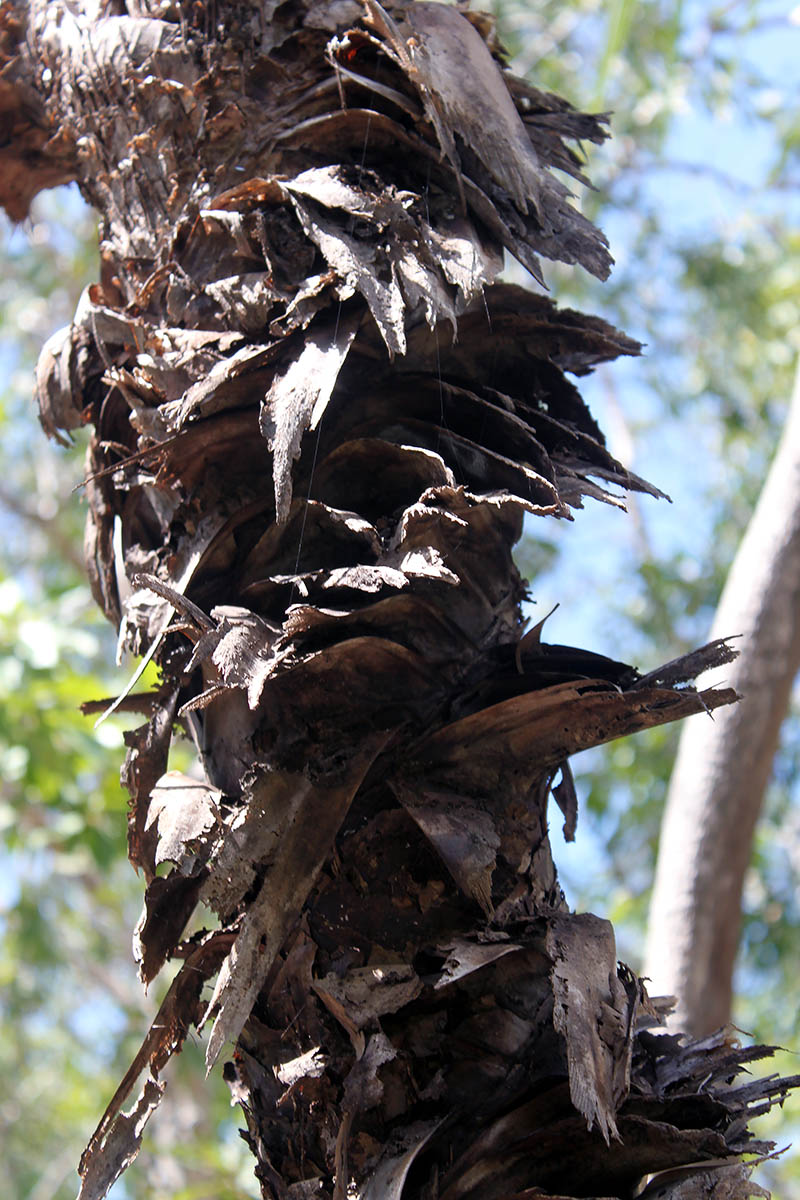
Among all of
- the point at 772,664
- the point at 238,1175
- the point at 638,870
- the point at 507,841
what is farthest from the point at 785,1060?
the point at 507,841

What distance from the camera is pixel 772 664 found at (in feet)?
9.25

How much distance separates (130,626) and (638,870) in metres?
6.35

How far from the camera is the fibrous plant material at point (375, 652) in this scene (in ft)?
2.91

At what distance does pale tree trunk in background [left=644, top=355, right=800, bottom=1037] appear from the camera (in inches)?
103

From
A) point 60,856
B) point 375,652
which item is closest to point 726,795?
point 375,652

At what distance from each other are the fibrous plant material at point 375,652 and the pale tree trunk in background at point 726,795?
160cm

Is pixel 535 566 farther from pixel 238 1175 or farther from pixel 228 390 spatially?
pixel 228 390

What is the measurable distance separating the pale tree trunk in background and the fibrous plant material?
160cm

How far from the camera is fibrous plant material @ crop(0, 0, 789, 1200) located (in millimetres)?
888

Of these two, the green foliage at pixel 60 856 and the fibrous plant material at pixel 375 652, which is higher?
the green foliage at pixel 60 856

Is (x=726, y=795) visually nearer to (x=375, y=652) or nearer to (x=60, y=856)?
(x=375, y=652)

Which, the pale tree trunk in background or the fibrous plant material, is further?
the pale tree trunk in background

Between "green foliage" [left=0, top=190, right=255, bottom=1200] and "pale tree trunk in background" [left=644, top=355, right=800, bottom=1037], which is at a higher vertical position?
"green foliage" [left=0, top=190, right=255, bottom=1200]

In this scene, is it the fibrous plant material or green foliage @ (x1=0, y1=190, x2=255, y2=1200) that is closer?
the fibrous plant material
